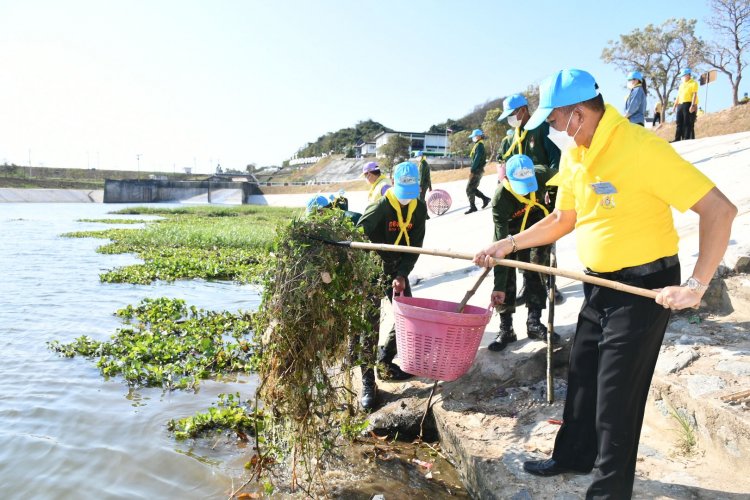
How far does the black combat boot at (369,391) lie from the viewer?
4.83 meters

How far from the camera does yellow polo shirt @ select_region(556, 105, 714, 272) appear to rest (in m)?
2.42

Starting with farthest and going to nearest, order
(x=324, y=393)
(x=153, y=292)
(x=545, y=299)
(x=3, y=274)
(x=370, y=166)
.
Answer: (x=3, y=274) < (x=153, y=292) < (x=370, y=166) < (x=545, y=299) < (x=324, y=393)

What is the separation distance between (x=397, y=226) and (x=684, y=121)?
13.8 meters

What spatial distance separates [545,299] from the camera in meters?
5.03

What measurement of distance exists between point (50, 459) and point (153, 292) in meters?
7.03

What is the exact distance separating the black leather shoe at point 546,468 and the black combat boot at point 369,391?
1.71m

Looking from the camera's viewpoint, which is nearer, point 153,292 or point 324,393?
point 324,393

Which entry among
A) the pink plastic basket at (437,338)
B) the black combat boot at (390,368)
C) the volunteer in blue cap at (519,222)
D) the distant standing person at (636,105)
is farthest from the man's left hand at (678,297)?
the distant standing person at (636,105)

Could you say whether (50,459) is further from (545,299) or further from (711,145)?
(711,145)

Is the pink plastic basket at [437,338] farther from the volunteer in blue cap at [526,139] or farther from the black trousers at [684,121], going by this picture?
the black trousers at [684,121]

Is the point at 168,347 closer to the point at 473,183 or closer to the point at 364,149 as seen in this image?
the point at 473,183

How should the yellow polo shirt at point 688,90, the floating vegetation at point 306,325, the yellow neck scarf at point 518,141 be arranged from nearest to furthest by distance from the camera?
the floating vegetation at point 306,325 → the yellow neck scarf at point 518,141 → the yellow polo shirt at point 688,90

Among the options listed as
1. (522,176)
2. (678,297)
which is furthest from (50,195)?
(678,297)

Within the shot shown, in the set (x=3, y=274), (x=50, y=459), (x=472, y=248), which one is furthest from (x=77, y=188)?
(x=50, y=459)
